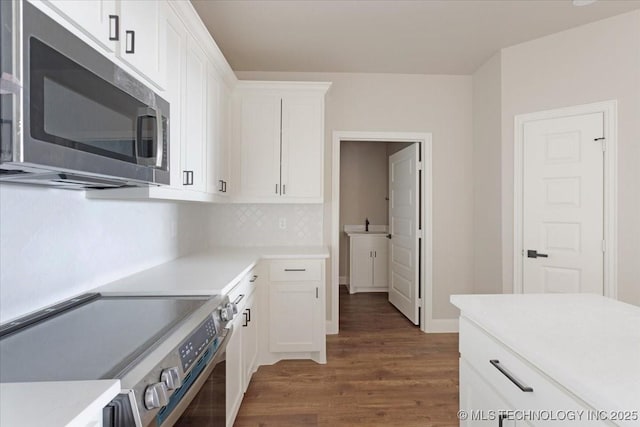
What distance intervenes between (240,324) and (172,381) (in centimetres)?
108

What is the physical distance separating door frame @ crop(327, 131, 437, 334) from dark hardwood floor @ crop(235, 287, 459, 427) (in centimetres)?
23

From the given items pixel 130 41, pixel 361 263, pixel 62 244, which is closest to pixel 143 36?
pixel 130 41

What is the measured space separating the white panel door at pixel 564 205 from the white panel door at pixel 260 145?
2.24m

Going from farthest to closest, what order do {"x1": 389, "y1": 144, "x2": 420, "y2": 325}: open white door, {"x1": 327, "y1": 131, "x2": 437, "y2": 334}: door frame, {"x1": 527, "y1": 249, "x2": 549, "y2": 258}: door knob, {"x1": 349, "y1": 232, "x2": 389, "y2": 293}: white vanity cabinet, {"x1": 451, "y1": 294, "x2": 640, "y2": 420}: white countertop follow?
{"x1": 349, "y1": 232, "x2": 389, "y2": 293}: white vanity cabinet
{"x1": 389, "y1": 144, "x2": 420, "y2": 325}: open white door
{"x1": 327, "y1": 131, "x2": 437, "y2": 334}: door frame
{"x1": 527, "y1": 249, "x2": 549, "y2": 258}: door knob
{"x1": 451, "y1": 294, "x2": 640, "y2": 420}: white countertop

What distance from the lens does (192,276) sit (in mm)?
1809

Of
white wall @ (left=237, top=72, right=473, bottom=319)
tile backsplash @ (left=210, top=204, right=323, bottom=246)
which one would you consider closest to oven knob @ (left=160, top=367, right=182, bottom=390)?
tile backsplash @ (left=210, top=204, right=323, bottom=246)

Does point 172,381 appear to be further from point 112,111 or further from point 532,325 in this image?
point 532,325

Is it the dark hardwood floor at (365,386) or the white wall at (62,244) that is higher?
the white wall at (62,244)

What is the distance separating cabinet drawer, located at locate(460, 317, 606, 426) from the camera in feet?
2.71

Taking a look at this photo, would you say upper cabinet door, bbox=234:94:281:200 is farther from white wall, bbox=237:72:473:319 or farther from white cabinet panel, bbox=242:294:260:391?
white cabinet panel, bbox=242:294:260:391

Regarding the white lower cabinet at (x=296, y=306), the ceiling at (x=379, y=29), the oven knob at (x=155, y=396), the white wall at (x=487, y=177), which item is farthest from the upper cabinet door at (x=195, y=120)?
the white wall at (x=487, y=177)

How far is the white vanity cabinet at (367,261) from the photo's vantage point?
518 centimetres

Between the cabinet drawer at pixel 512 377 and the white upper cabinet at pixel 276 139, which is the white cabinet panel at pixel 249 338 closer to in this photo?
the white upper cabinet at pixel 276 139

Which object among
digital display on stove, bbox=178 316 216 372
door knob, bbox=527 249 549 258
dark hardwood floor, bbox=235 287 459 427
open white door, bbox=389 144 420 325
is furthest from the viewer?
open white door, bbox=389 144 420 325
